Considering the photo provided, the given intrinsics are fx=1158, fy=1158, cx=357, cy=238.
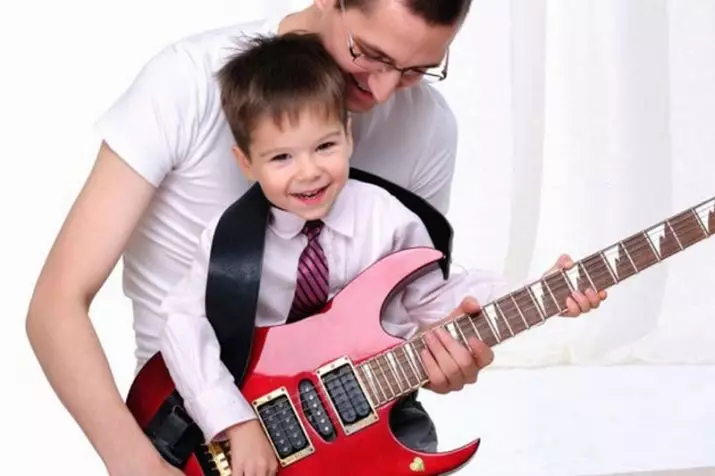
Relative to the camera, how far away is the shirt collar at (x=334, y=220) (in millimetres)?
1292

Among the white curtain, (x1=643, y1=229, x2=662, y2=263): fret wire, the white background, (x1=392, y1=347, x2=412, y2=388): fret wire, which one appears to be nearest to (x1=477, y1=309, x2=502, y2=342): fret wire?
(x1=392, y1=347, x2=412, y2=388): fret wire

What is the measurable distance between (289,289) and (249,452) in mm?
195

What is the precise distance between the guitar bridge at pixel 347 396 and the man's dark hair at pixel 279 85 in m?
0.26

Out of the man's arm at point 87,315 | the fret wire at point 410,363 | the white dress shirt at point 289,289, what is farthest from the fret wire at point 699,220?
the man's arm at point 87,315

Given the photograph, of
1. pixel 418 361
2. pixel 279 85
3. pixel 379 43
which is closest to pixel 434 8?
pixel 379 43

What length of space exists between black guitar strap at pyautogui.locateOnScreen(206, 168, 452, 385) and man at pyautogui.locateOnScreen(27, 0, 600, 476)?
72 mm

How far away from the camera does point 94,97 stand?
7.80 feet

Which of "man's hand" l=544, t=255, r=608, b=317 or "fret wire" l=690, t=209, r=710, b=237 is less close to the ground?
"fret wire" l=690, t=209, r=710, b=237

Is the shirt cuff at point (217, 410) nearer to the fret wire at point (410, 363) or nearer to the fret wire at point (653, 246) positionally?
the fret wire at point (410, 363)

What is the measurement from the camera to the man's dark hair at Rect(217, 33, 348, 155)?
1210 millimetres

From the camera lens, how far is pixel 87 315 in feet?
4.02

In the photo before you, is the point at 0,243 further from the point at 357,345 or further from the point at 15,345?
the point at 357,345

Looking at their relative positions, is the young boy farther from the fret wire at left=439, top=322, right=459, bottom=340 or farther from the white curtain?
the white curtain

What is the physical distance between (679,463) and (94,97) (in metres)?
1.35
